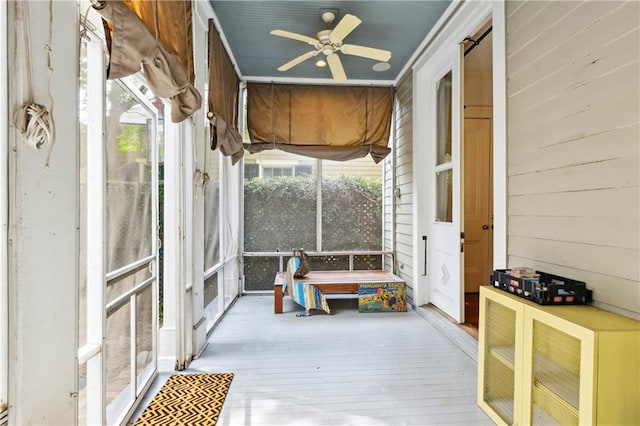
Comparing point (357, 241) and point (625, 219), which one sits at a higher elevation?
point (625, 219)

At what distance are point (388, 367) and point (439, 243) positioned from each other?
164cm

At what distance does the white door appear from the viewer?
322 cm

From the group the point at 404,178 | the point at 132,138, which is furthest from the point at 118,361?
the point at 404,178

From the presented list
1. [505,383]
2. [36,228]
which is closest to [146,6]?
[36,228]

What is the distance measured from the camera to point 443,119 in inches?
143

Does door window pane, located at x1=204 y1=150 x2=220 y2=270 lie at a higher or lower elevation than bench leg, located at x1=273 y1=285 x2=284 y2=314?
higher

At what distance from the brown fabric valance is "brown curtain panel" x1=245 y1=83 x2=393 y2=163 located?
2.37m

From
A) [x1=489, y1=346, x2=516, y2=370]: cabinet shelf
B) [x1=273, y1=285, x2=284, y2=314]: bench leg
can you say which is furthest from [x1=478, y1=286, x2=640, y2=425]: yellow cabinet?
[x1=273, y1=285, x2=284, y2=314]: bench leg

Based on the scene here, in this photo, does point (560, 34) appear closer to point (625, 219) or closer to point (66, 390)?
point (625, 219)

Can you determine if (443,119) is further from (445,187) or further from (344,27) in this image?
(344,27)

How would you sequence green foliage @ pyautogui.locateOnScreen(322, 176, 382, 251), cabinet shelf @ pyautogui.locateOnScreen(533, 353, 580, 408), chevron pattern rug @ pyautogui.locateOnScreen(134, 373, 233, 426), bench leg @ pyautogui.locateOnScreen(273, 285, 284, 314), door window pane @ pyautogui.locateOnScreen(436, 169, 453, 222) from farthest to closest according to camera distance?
green foliage @ pyautogui.locateOnScreen(322, 176, 382, 251) < bench leg @ pyautogui.locateOnScreen(273, 285, 284, 314) < door window pane @ pyautogui.locateOnScreen(436, 169, 453, 222) < chevron pattern rug @ pyautogui.locateOnScreen(134, 373, 233, 426) < cabinet shelf @ pyautogui.locateOnScreen(533, 353, 580, 408)

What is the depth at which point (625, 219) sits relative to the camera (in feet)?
4.72

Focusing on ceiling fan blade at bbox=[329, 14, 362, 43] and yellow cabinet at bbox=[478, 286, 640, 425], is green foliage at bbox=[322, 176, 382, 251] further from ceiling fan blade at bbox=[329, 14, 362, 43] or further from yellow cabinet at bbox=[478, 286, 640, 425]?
yellow cabinet at bbox=[478, 286, 640, 425]

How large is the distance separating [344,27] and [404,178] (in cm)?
221
